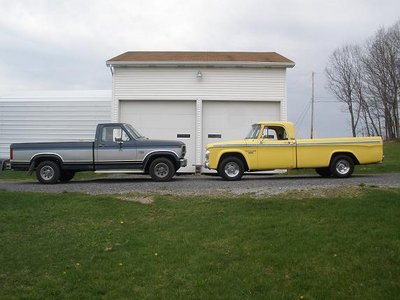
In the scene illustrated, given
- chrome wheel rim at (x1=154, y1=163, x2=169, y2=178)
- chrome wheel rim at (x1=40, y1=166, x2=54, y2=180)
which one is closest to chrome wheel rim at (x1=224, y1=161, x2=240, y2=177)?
chrome wheel rim at (x1=154, y1=163, x2=169, y2=178)

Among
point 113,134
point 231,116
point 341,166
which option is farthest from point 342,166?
point 113,134

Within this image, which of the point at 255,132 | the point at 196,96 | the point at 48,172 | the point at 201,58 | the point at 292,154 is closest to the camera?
the point at 292,154

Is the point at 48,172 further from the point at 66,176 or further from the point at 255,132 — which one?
the point at 255,132

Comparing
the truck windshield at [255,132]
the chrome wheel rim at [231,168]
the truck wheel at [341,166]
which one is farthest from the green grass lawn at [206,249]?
the truck windshield at [255,132]

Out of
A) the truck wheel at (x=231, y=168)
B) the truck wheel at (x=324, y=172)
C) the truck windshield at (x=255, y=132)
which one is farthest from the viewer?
the truck wheel at (x=324, y=172)

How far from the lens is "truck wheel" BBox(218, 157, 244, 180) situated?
608 inches

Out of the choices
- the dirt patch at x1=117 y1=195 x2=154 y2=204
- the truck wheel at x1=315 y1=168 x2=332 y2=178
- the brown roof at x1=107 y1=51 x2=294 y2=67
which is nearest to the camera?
the dirt patch at x1=117 y1=195 x2=154 y2=204

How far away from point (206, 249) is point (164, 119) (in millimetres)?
13437

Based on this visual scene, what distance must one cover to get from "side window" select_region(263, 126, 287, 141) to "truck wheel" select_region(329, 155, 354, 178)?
1.63 m

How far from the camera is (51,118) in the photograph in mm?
22016

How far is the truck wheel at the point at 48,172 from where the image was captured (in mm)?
15406

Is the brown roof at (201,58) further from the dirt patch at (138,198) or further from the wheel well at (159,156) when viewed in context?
the dirt patch at (138,198)

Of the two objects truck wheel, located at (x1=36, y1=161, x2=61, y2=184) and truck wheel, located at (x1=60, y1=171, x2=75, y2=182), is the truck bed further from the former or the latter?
truck wheel, located at (x1=60, y1=171, x2=75, y2=182)

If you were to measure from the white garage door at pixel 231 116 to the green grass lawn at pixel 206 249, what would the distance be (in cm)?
984
